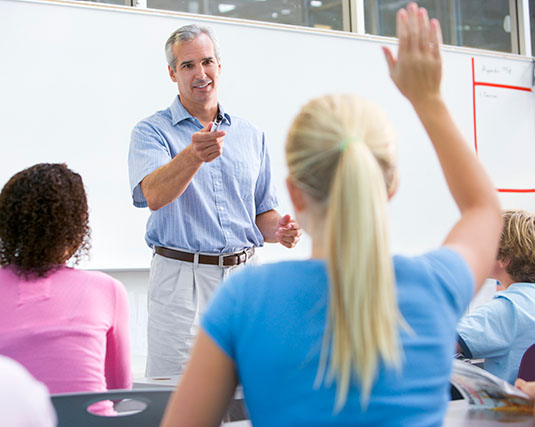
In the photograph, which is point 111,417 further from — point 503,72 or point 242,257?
point 503,72

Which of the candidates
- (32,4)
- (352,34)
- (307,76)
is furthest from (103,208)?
(352,34)

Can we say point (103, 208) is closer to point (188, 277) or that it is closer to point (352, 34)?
point (188, 277)

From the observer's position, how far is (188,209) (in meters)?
2.33

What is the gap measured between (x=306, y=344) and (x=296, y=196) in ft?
0.71

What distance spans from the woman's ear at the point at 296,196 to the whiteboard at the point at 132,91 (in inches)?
67.1

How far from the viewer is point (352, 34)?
163 inches

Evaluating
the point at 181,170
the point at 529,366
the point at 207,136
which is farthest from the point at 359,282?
the point at 181,170

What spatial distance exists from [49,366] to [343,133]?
0.84 meters

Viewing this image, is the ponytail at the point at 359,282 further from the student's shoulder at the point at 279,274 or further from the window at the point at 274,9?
the window at the point at 274,9

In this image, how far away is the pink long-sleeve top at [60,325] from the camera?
1.36 metres

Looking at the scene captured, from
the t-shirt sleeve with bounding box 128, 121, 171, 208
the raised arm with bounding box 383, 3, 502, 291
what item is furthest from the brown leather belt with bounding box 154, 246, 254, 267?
the raised arm with bounding box 383, 3, 502, 291

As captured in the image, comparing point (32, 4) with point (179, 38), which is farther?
point (32, 4)

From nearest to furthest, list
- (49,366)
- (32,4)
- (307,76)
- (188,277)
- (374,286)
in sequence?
1. (374,286)
2. (49,366)
3. (188,277)
4. (32,4)
5. (307,76)

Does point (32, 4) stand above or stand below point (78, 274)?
above
